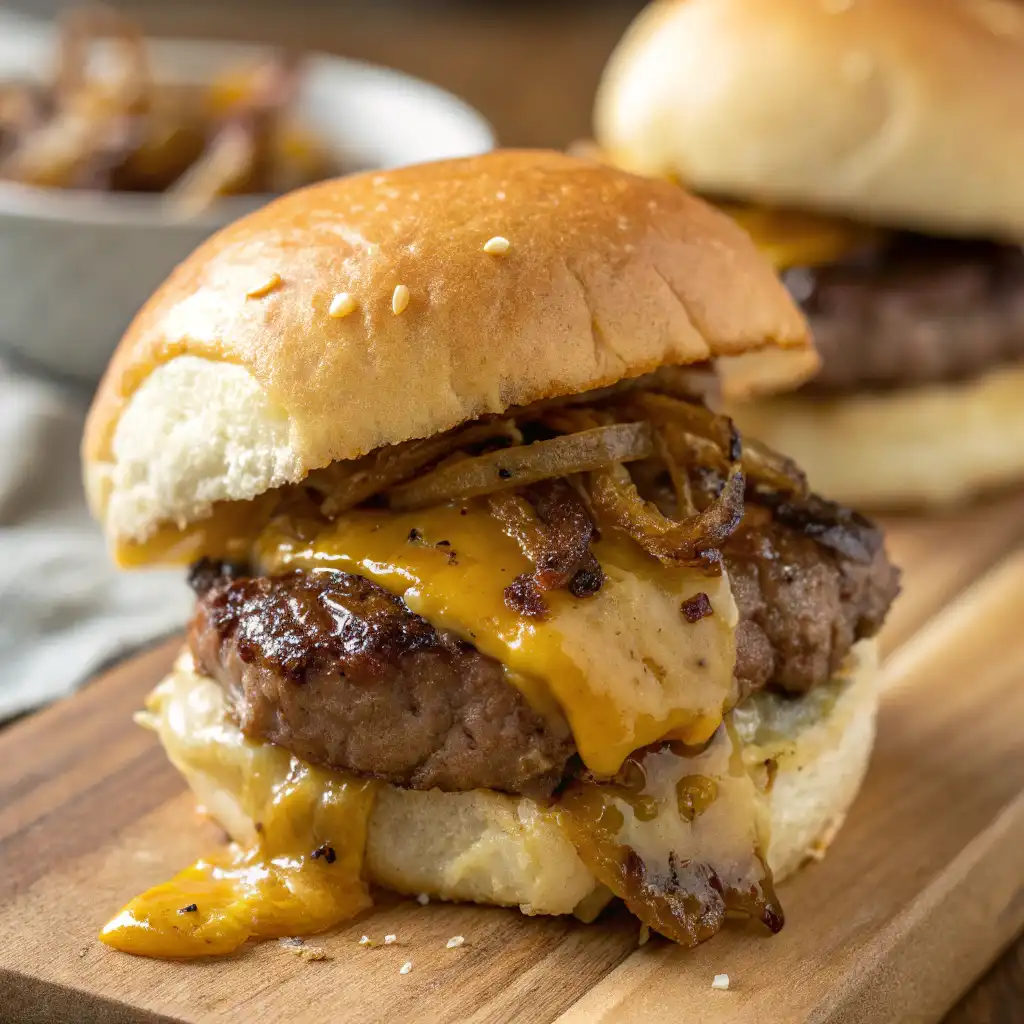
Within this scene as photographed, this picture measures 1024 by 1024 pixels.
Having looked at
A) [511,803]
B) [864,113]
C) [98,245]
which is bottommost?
[98,245]

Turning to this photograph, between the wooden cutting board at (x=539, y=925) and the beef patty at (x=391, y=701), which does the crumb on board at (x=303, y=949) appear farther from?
the beef patty at (x=391, y=701)

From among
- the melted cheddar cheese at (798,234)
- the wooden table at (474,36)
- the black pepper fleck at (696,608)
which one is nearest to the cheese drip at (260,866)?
the black pepper fleck at (696,608)

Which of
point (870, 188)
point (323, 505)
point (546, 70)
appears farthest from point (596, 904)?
point (546, 70)

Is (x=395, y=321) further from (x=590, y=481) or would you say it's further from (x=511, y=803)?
(x=511, y=803)

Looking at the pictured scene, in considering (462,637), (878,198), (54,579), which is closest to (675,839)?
(462,637)

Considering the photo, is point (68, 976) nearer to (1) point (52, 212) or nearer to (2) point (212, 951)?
(2) point (212, 951)

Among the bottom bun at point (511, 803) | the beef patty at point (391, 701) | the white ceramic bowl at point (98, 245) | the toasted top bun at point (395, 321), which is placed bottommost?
the white ceramic bowl at point (98, 245)

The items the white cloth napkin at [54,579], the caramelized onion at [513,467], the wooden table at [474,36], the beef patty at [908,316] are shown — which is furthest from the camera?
the wooden table at [474,36]
